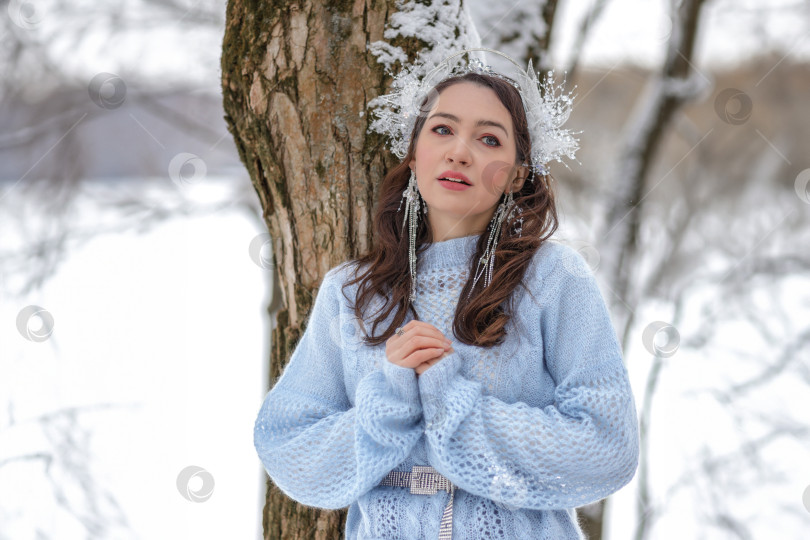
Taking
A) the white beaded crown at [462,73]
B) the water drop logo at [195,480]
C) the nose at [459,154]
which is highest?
the white beaded crown at [462,73]

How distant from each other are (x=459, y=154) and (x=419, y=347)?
508mm

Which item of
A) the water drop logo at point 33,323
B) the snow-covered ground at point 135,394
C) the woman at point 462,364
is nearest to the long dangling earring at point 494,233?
the woman at point 462,364

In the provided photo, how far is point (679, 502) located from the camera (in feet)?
13.0

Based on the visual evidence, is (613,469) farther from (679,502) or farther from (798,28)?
(798,28)

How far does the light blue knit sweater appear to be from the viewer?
1.77m

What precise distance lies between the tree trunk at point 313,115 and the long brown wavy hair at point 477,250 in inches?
5.2

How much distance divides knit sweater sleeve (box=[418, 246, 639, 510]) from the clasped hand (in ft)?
0.10

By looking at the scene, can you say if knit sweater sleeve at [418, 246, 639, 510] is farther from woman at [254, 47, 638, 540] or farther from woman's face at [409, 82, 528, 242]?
woman's face at [409, 82, 528, 242]

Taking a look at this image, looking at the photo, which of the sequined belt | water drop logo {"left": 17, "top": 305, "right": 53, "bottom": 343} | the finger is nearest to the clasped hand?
the finger

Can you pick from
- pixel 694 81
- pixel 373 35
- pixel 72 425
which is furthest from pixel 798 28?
pixel 72 425

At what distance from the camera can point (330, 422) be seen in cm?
200

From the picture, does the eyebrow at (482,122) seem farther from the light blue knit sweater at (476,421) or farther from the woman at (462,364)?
the light blue knit sweater at (476,421)

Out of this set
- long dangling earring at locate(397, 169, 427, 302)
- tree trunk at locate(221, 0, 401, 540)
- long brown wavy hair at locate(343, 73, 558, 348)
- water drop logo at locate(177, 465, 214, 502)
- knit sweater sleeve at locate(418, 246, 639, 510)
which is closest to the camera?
knit sweater sleeve at locate(418, 246, 639, 510)

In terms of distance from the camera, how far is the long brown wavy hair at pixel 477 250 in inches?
76.5
